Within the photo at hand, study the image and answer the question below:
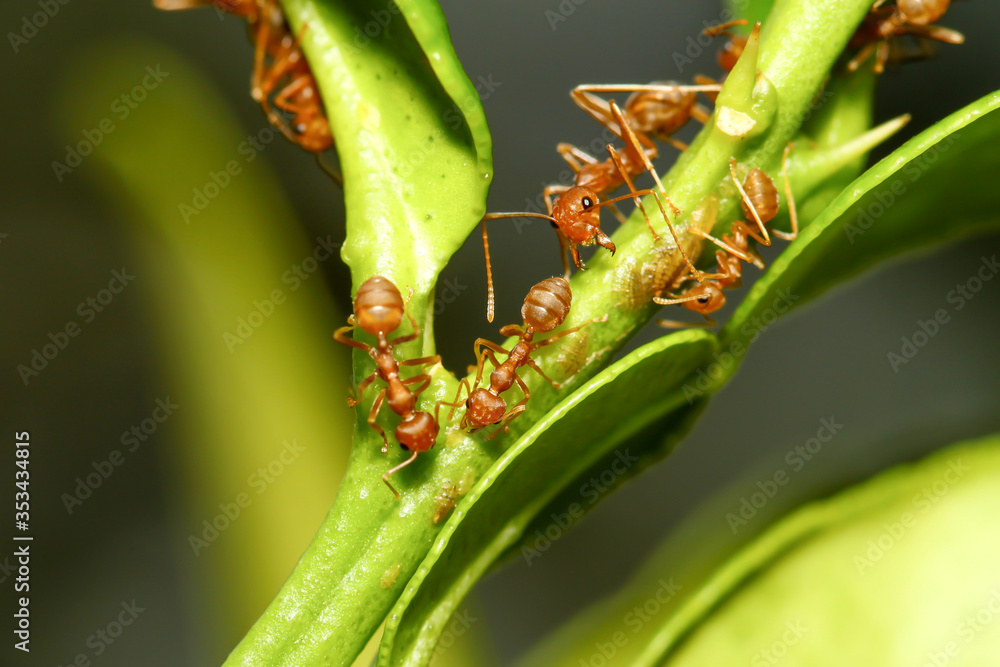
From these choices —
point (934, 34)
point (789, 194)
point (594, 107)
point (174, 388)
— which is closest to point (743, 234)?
point (789, 194)

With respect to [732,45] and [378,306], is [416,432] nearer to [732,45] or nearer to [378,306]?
[378,306]

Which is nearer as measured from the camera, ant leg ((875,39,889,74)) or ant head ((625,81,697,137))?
ant leg ((875,39,889,74))

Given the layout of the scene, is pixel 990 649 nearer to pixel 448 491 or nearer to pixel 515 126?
→ pixel 448 491

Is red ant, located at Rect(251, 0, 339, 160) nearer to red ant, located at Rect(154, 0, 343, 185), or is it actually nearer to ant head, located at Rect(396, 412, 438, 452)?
red ant, located at Rect(154, 0, 343, 185)

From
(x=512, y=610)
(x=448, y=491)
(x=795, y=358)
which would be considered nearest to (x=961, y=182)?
(x=448, y=491)

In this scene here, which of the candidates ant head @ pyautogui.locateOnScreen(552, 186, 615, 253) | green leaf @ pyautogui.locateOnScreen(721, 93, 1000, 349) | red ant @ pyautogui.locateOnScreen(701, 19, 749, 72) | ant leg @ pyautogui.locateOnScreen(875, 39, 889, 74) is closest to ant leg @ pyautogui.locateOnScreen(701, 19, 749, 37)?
red ant @ pyautogui.locateOnScreen(701, 19, 749, 72)

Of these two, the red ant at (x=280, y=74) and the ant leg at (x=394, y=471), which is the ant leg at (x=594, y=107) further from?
the ant leg at (x=394, y=471)
